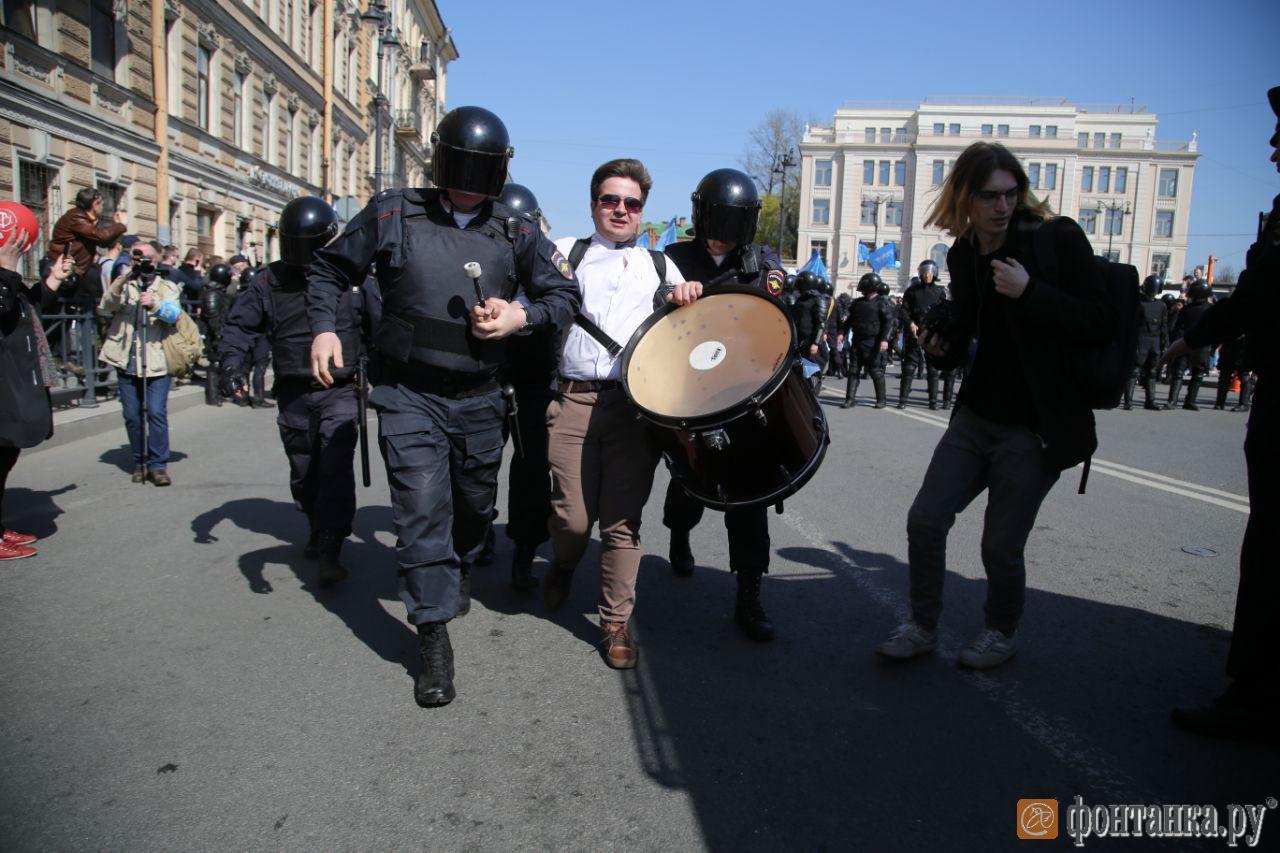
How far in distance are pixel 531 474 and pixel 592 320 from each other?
109cm

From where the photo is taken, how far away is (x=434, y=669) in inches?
127

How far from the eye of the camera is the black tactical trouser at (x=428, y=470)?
330 centimetres

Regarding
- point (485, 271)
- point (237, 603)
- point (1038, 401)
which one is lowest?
point (237, 603)

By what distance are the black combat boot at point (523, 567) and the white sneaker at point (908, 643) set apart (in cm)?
174

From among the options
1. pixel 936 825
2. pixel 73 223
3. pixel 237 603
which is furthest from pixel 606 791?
pixel 73 223

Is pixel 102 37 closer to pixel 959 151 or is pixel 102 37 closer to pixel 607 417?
pixel 607 417

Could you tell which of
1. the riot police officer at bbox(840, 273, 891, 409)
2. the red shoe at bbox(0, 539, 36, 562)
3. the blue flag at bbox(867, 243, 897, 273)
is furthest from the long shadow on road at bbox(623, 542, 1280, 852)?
the blue flag at bbox(867, 243, 897, 273)

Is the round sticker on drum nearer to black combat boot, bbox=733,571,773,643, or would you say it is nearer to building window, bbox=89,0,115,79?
black combat boot, bbox=733,571,773,643

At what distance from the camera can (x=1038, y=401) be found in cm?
324

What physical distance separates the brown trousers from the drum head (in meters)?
0.34

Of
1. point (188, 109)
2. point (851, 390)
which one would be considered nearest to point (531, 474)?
point (851, 390)

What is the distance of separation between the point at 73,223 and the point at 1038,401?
7.28 meters

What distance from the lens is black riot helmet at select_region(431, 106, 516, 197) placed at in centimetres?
337

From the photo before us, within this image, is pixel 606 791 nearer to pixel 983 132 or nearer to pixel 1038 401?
pixel 1038 401
